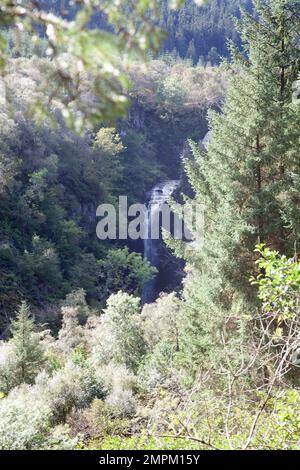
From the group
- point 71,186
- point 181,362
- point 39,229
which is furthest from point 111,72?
point 71,186

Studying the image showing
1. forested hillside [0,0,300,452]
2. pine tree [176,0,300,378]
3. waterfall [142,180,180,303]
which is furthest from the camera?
waterfall [142,180,180,303]

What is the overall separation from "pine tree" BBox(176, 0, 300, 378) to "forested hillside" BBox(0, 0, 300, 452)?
0.11ft

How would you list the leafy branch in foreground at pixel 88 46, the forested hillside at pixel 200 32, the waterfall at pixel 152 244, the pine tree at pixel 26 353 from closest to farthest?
the leafy branch in foreground at pixel 88 46 < the pine tree at pixel 26 353 < the waterfall at pixel 152 244 < the forested hillside at pixel 200 32

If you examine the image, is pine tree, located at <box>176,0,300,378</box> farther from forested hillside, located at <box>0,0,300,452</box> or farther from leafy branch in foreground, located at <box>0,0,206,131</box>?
leafy branch in foreground, located at <box>0,0,206,131</box>

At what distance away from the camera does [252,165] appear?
8141mm

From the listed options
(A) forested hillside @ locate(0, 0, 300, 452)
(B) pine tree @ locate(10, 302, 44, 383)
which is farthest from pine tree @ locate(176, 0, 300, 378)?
(B) pine tree @ locate(10, 302, 44, 383)

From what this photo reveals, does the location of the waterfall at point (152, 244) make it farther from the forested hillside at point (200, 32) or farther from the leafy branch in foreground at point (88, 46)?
the forested hillside at point (200, 32)

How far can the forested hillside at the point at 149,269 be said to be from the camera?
1586 millimetres

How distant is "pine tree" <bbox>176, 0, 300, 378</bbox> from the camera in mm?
7781

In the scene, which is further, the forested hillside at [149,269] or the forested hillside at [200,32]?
the forested hillside at [200,32]

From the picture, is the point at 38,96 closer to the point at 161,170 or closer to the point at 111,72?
the point at 111,72

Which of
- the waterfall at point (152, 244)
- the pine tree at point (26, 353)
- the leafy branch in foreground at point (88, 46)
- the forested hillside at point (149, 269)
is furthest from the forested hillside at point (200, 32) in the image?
the leafy branch in foreground at point (88, 46)

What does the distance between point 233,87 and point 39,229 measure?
689 inches

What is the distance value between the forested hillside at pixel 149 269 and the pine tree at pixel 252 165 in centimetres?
3
